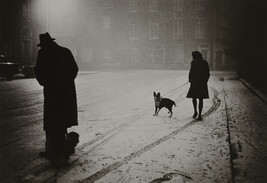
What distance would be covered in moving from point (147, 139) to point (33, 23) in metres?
31.6

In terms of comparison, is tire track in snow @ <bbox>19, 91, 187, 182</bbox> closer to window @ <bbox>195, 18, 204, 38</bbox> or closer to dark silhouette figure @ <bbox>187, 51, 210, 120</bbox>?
dark silhouette figure @ <bbox>187, 51, 210, 120</bbox>

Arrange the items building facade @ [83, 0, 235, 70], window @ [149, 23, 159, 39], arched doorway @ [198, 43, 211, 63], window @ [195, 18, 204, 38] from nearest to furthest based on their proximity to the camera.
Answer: building facade @ [83, 0, 235, 70]
arched doorway @ [198, 43, 211, 63]
window @ [195, 18, 204, 38]
window @ [149, 23, 159, 39]

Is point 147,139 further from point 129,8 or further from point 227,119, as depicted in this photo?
point 129,8

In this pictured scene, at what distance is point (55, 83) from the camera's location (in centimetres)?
448

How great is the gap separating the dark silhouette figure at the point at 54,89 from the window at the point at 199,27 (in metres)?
40.8

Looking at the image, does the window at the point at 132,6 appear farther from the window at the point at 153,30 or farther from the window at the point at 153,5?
the window at the point at 153,30

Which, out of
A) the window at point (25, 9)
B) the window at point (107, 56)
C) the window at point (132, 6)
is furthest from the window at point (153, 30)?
the window at point (25, 9)

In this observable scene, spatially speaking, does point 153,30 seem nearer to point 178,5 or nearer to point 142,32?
point 142,32

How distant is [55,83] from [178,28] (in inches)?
1640

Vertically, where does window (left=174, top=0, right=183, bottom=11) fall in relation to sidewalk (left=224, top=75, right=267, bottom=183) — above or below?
above

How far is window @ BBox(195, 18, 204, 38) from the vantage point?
1711 inches

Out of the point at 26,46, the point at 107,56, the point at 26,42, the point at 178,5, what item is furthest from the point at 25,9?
the point at 178,5

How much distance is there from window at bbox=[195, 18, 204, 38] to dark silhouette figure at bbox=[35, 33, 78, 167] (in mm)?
40789

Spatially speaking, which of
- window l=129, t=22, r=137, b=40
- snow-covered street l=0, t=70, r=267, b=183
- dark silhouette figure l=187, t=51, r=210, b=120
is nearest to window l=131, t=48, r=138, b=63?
window l=129, t=22, r=137, b=40
